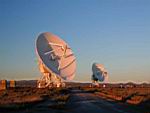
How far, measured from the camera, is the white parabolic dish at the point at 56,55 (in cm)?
8229

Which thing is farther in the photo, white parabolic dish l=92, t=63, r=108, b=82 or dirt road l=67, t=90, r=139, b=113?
white parabolic dish l=92, t=63, r=108, b=82

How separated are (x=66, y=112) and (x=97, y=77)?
107m

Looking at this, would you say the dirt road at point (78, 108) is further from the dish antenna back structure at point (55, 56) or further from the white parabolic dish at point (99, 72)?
the white parabolic dish at point (99, 72)

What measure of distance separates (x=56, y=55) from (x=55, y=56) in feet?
3.02

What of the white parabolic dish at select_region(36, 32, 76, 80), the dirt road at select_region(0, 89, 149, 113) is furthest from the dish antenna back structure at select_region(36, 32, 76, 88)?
the dirt road at select_region(0, 89, 149, 113)

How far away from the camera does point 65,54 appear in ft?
295

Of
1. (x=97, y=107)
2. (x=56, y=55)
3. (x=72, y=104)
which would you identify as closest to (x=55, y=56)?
(x=56, y=55)

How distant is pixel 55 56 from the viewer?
8762cm

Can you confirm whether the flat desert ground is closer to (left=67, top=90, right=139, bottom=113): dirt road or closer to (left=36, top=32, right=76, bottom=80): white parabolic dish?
(left=67, top=90, right=139, bottom=113): dirt road

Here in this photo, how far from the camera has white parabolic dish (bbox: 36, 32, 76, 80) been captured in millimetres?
82287

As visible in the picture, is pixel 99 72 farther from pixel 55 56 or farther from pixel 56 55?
pixel 55 56

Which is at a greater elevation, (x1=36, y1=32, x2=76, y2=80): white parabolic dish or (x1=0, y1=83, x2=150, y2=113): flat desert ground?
(x1=36, y1=32, x2=76, y2=80): white parabolic dish

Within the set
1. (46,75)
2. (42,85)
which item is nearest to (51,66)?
(46,75)

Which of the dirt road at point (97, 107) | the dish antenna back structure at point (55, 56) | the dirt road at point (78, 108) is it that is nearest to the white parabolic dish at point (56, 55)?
the dish antenna back structure at point (55, 56)
